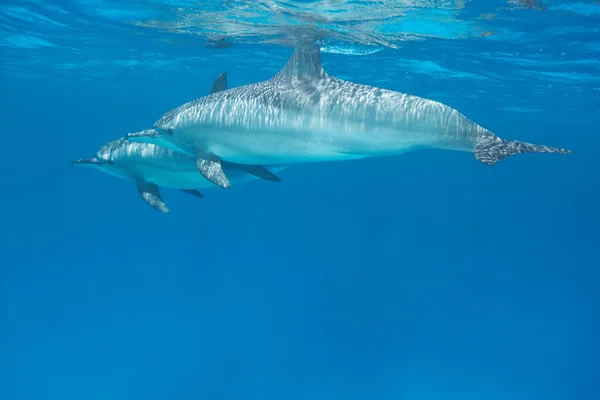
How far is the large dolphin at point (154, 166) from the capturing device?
9.65 m

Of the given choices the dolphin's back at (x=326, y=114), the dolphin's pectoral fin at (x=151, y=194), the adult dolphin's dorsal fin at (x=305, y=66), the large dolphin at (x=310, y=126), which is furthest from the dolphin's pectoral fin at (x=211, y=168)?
the dolphin's pectoral fin at (x=151, y=194)

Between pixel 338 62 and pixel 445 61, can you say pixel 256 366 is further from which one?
pixel 445 61

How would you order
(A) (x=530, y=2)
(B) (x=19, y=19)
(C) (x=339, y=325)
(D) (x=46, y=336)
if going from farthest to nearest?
1. (C) (x=339, y=325)
2. (D) (x=46, y=336)
3. (B) (x=19, y=19)
4. (A) (x=530, y=2)

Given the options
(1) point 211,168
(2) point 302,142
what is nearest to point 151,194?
(1) point 211,168

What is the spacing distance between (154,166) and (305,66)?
4.05m

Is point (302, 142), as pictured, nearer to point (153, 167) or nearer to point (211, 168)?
point (211, 168)

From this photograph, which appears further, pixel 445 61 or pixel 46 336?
pixel 46 336

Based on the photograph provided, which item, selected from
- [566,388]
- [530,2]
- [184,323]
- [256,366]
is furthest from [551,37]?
[184,323]

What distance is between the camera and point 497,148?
6410 millimetres

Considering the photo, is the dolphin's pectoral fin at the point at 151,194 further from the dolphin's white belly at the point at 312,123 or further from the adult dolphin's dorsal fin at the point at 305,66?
the adult dolphin's dorsal fin at the point at 305,66

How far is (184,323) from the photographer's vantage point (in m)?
32.1

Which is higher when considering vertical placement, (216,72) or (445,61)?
(445,61)

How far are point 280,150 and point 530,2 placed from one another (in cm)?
854

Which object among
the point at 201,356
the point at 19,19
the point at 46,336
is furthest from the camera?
the point at 46,336
